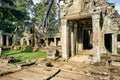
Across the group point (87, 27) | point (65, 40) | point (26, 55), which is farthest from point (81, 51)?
point (26, 55)

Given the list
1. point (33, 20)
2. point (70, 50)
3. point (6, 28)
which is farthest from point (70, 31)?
point (33, 20)

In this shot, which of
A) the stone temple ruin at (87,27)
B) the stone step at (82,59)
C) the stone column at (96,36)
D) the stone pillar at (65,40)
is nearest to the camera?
the stone column at (96,36)

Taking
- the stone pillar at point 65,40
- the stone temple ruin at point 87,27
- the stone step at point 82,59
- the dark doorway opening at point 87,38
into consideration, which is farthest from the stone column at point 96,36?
the dark doorway opening at point 87,38

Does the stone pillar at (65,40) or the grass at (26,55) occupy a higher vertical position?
the stone pillar at (65,40)

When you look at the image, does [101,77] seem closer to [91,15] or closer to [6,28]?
[91,15]

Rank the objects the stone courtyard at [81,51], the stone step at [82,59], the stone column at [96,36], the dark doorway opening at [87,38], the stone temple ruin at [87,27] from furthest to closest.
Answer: the dark doorway opening at [87,38], the stone step at [82,59], the stone temple ruin at [87,27], the stone column at [96,36], the stone courtyard at [81,51]

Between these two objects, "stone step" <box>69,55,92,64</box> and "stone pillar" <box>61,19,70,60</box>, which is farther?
"stone pillar" <box>61,19,70,60</box>

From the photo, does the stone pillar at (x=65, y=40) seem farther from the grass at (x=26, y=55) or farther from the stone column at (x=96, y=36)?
the grass at (x=26, y=55)

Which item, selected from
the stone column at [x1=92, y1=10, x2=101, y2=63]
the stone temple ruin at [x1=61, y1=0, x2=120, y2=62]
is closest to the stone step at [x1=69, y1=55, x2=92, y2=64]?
the stone temple ruin at [x1=61, y1=0, x2=120, y2=62]

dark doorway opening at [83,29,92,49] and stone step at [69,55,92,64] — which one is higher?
dark doorway opening at [83,29,92,49]

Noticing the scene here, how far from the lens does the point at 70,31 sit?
14.9 metres

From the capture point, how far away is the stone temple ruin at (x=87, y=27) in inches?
470

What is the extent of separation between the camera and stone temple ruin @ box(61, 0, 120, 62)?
1193 centimetres

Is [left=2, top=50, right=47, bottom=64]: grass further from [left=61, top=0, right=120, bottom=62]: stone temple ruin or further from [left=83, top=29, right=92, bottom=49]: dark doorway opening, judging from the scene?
[left=83, top=29, right=92, bottom=49]: dark doorway opening
